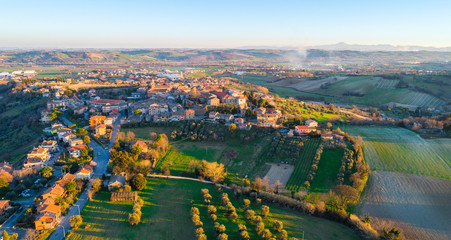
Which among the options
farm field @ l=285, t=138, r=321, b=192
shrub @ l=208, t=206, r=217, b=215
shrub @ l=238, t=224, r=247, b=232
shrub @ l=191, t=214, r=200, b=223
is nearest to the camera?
shrub @ l=238, t=224, r=247, b=232

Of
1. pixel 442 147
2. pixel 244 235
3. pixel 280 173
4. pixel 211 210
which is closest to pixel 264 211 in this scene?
pixel 244 235

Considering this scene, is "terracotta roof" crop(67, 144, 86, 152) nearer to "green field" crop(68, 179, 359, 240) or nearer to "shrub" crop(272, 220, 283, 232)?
"green field" crop(68, 179, 359, 240)

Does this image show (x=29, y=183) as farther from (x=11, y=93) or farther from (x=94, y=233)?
(x=11, y=93)

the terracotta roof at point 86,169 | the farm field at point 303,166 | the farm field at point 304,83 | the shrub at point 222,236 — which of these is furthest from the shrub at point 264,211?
the farm field at point 304,83

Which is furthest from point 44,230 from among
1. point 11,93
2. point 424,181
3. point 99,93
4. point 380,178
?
point 11,93

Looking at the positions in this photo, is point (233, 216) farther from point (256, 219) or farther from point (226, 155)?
point (226, 155)

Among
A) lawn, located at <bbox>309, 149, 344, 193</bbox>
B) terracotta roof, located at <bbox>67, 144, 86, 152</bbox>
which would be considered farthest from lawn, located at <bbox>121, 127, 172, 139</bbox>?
lawn, located at <bbox>309, 149, 344, 193</bbox>
